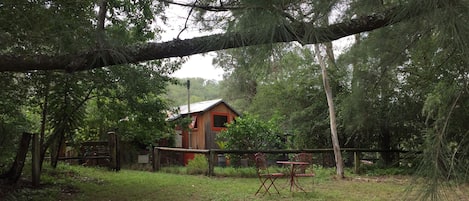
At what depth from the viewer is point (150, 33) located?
555cm

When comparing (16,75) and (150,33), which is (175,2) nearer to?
(150,33)

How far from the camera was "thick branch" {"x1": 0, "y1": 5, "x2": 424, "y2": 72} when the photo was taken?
2805mm

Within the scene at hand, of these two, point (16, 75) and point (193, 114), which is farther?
point (193, 114)

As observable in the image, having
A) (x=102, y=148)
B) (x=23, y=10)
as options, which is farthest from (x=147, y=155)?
(x=23, y=10)

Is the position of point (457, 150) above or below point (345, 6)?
below

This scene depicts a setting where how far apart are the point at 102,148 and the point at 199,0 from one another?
7.93m

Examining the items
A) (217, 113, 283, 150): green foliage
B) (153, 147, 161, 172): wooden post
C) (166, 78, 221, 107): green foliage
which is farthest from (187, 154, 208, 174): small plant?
(166, 78, 221, 107): green foliage

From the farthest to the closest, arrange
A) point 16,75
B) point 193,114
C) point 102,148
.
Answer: point 193,114 < point 102,148 < point 16,75

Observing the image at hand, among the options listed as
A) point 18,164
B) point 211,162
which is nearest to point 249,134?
point 211,162

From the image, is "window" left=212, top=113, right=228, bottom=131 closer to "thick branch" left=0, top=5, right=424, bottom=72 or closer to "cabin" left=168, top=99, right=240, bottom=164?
"cabin" left=168, top=99, right=240, bottom=164

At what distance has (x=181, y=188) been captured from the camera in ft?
23.8

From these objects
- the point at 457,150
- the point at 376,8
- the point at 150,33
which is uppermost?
the point at 150,33

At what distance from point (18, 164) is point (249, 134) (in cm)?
594

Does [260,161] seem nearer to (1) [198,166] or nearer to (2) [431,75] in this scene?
(1) [198,166]
